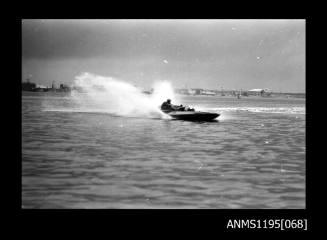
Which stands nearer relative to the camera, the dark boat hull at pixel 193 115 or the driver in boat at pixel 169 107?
the dark boat hull at pixel 193 115

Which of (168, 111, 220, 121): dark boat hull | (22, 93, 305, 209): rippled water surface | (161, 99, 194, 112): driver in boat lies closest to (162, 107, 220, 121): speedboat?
(168, 111, 220, 121): dark boat hull

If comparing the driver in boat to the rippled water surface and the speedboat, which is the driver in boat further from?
the rippled water surface

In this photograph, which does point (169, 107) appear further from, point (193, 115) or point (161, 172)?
point (161, 172)

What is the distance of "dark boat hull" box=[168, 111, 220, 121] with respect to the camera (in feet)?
125

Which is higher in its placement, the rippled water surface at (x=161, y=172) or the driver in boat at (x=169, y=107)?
the driver in boat at (x=169, y=107)

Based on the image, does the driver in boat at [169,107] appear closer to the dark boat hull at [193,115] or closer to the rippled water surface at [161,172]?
the dark boat hull at [193,115]

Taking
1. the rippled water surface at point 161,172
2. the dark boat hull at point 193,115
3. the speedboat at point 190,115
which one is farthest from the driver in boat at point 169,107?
the rippled water surface at point 161,172

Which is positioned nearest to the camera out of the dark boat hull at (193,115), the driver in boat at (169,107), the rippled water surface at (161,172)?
the rippled water surface at (161,172)

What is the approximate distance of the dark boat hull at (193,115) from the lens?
3809cm

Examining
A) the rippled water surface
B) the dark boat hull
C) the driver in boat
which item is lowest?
the rippled water surface
